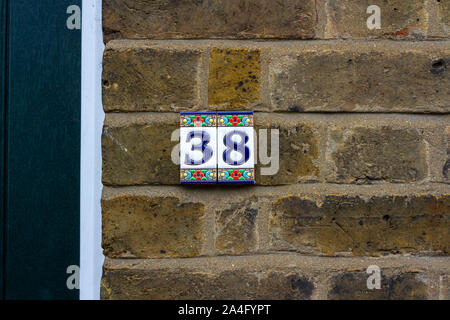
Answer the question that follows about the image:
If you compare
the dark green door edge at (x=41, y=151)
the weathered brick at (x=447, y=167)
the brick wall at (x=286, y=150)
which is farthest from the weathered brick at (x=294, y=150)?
the dark green door edge at (x=41, y=151)

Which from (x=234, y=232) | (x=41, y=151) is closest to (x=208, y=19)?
(x=234, y=232)

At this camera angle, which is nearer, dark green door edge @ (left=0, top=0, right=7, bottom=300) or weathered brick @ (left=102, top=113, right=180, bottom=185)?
weathered brick @ (left=102, top=113, right=180, bottom=185)

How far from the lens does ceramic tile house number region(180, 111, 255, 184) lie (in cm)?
67

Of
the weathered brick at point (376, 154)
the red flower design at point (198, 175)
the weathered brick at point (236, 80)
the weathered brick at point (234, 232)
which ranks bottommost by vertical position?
the weathered brick at point (234, 232)

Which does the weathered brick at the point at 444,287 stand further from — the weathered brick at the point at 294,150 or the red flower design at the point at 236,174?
the red flower design at the point at 236,174

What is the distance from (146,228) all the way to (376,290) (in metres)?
0.47

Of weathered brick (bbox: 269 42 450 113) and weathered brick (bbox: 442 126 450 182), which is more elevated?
weathered brick (bbox: 269 42 450 113)

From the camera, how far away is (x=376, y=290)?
68 cm

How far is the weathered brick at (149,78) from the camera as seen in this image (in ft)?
2.25

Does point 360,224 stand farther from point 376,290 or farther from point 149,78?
point 149,78

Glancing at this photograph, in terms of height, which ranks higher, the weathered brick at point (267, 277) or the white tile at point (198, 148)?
the white tile at point (198, 148)

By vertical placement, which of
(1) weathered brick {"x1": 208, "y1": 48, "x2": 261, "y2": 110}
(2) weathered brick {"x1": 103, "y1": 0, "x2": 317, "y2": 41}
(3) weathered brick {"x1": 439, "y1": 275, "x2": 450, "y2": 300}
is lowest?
(3) weathered brick {"x1": 439, "y1": 275, "x2": 450, "y2": 300}

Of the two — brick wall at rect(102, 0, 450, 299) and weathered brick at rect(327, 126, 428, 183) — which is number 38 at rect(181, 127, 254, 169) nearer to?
brick wall at rect(102, 0, 450, 299)

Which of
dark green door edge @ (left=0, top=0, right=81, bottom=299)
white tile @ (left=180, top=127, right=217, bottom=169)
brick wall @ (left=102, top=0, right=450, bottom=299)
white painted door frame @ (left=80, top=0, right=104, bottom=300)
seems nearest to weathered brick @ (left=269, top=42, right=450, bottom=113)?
brick wall @ (left=102, top=0, right=450, bottom=299)
